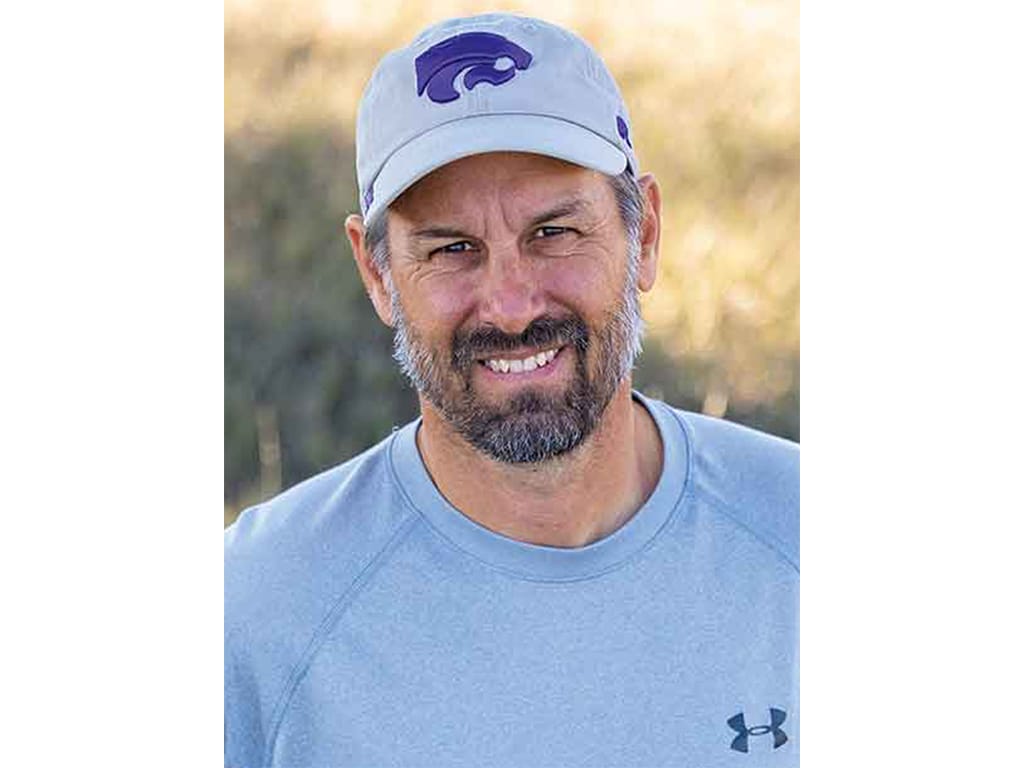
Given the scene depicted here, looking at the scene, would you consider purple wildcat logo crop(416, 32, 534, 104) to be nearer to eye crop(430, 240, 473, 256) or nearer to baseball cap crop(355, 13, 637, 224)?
baseball cap crop(355, 13, 637, 224)

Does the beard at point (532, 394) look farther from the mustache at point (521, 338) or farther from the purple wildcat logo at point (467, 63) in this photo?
the purple wildcat logo at point (467, 63)

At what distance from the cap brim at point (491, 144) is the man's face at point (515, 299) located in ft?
0.05

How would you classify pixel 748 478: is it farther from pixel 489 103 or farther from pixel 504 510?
pixel 489 103

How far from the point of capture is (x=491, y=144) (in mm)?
1635

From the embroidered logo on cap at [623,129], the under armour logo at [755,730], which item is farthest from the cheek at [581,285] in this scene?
the under armour logo at [755,730]

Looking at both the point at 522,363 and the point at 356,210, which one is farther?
the point at 356,210

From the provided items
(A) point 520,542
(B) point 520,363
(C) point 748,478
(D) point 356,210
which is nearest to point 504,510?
(A) point 520,542

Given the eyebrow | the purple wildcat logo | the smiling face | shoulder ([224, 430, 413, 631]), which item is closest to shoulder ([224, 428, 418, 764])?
shoulder ([224, 430, 413, 631])

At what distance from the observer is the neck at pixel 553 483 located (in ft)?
5.62

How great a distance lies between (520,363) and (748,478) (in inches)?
10.4

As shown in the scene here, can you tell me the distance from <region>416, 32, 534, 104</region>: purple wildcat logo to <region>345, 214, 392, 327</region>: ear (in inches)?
6.2

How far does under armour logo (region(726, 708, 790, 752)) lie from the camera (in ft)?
5.73
